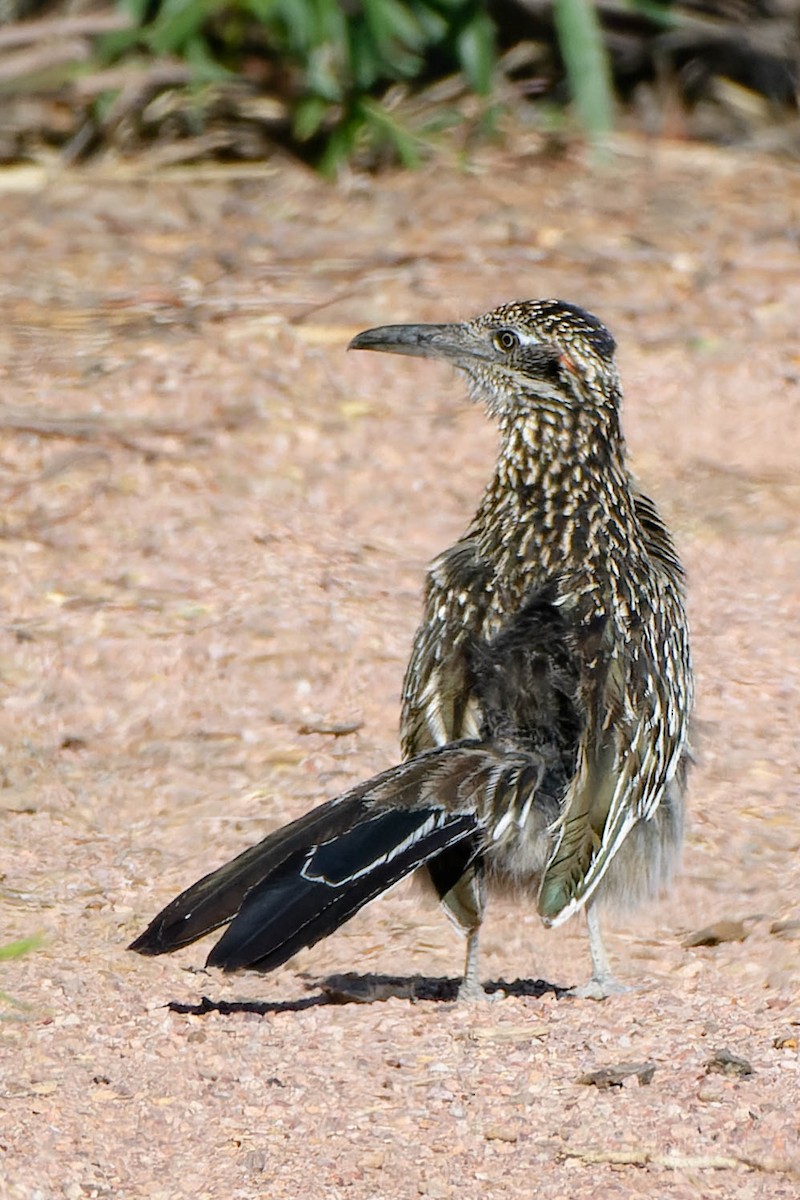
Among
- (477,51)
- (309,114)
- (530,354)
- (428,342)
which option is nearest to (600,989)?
(530,354)

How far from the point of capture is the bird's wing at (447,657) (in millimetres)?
4902

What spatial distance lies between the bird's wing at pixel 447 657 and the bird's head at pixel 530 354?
18.9 inches

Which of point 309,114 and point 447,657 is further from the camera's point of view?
point 309,114

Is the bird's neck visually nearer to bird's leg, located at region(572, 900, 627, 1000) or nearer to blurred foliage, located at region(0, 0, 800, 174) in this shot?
bird's leg, located at region(572, 900, 627, 1000)

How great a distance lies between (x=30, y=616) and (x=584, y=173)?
4861mm

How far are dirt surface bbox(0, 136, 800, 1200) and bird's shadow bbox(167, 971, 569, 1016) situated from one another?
28 millimetres

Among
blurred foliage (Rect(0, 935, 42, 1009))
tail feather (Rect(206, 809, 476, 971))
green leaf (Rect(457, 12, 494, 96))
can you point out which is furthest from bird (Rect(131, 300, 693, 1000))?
green leaf (Rect(457, 12, 494, 96))

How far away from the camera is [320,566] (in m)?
7.25

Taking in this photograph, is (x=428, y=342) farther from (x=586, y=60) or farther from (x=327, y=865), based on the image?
(x=586, y=60)

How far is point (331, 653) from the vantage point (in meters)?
6.73

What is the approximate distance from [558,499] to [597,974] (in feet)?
4.15

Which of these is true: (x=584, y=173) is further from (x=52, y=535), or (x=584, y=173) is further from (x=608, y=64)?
(x=52, y=535)

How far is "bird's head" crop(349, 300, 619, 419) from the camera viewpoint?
5.49 m

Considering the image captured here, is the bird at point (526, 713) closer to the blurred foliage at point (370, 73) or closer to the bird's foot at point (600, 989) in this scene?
the bird's foot at point (600, 989)
